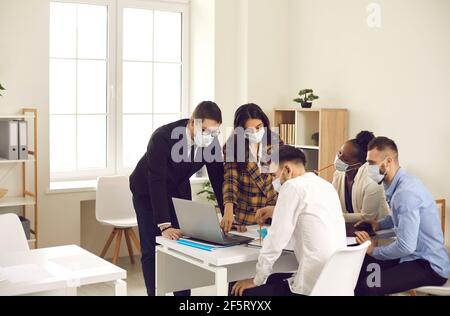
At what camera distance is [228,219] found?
11.6ft

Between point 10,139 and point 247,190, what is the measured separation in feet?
7.78

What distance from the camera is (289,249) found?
3.20 m

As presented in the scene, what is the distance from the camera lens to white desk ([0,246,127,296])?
252 cm

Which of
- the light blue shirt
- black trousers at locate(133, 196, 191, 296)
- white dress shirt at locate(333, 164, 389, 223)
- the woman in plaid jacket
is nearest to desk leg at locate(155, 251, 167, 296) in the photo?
black trousers at locate(133, 196, 191, 296)

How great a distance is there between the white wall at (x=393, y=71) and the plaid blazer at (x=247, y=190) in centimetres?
161

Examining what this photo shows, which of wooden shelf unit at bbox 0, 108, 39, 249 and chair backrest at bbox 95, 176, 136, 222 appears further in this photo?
chair backrest at bbox 95, 176, 136, 222

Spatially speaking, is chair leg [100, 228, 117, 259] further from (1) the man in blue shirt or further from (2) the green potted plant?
(1) the man in blue shirt

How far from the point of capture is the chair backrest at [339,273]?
2.63 metres

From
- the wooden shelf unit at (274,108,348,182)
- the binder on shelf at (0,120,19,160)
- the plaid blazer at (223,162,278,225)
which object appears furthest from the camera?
the wooden shelf unit at (274,108,348,182)

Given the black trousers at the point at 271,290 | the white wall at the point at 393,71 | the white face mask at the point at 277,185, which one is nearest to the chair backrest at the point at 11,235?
the black trousers at the point at 271,290

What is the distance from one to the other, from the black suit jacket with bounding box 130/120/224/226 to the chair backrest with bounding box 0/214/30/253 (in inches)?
29.3

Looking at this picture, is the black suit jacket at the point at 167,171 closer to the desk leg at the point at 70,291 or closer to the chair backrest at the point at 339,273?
the desk leg at the point at 70,291

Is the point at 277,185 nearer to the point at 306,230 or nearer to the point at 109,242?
the point at 306,230
